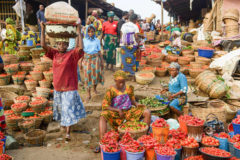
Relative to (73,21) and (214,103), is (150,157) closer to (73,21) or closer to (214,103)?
(73,21)

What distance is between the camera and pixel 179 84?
4957 millimetres

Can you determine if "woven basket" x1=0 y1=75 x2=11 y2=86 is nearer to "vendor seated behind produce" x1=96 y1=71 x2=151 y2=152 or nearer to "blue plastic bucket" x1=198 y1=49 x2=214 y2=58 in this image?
"vendor seated behind produce" x1=96 y1=71 x2=151 y2=152

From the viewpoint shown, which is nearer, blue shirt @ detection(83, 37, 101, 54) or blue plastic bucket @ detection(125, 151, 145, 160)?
blue plastic bucket @ detection(125, 151, 145, 160)

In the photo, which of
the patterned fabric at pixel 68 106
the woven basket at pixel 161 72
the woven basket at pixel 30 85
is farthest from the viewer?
the woven basket at pixel 161 72

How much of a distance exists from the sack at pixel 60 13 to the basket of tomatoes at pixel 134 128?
72.9 inches

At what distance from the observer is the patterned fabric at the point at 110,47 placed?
7.86 meters

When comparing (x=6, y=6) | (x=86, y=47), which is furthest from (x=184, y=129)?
(x=6, y=6)

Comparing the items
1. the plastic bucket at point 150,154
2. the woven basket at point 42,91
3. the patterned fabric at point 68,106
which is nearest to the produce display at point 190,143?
the plastic bucket at point 150,154

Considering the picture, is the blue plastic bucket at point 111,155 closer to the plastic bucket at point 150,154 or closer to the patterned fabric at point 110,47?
the plastic bucket at point 150,154

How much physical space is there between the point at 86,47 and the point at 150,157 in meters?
3.51

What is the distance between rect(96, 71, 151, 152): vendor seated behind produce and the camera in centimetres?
393

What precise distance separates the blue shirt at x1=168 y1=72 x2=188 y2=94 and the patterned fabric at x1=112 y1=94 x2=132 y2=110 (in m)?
1.39

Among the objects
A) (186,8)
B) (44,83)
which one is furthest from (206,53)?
(186,8)

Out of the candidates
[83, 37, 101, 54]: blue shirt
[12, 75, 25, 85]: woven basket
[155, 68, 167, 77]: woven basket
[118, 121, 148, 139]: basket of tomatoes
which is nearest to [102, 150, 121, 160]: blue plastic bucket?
[118, 121, 148, 139]: basket of tomatoes
